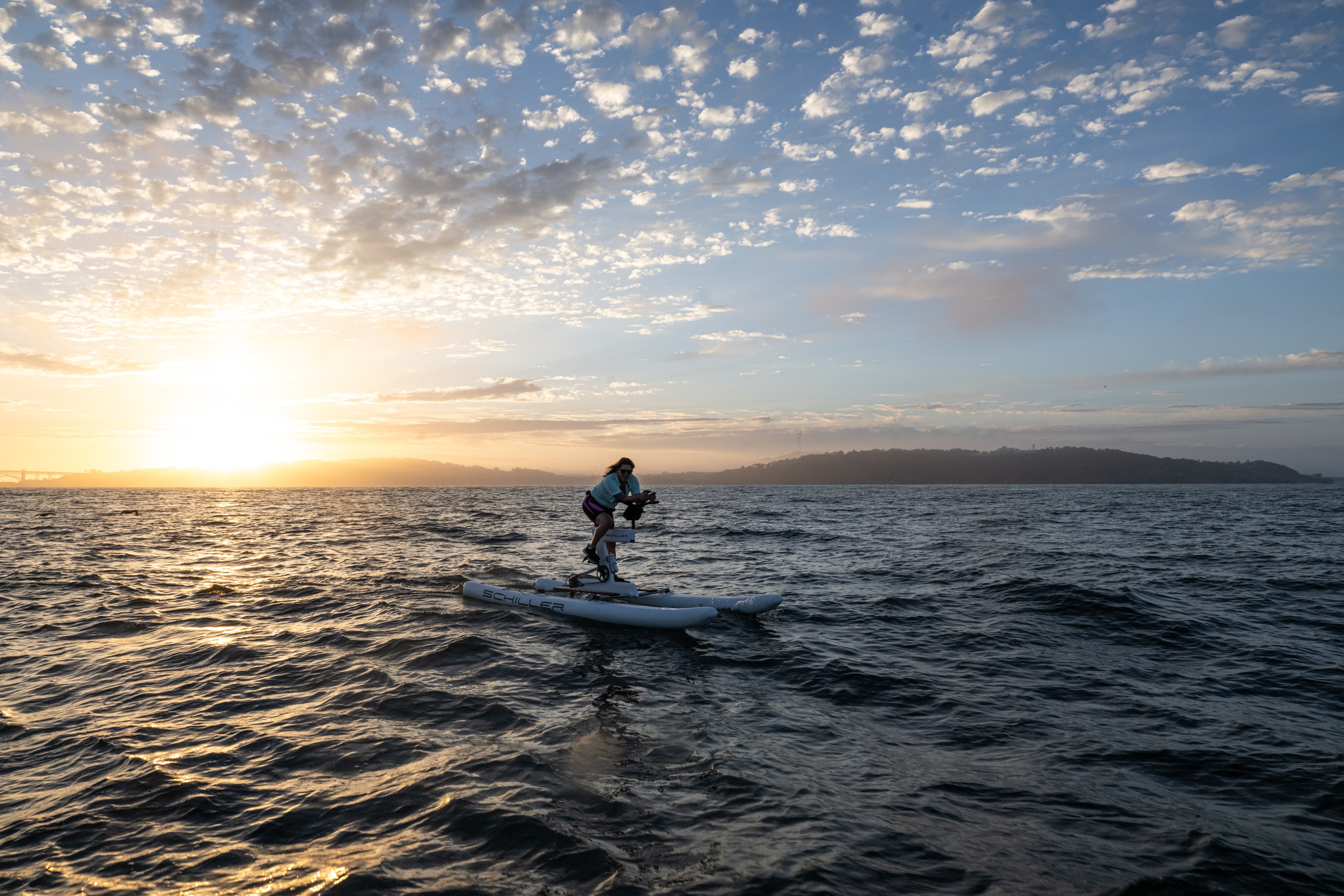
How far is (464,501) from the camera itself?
98250 millimetres

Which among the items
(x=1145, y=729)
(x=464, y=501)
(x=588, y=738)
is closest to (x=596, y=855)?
(x=588, y=738)

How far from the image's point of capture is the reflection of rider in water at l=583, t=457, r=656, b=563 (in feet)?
48.0

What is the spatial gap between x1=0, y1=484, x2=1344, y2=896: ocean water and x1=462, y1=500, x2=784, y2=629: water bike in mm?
434

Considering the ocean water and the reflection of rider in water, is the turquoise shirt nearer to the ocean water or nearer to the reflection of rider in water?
the reflection of rider in water

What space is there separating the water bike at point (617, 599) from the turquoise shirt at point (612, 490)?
1.63ft

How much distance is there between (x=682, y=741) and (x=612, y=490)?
773 cm

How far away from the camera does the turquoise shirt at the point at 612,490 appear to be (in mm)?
14922

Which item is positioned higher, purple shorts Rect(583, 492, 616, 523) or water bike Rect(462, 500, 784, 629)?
purple shorts Rect(583, 492, 616, 523)

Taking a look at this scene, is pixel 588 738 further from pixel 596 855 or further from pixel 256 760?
pixel 256 760

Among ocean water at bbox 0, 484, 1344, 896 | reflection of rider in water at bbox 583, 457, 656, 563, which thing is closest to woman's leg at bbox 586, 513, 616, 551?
reflection of rider in water at bbox 583, 457, 656, 563

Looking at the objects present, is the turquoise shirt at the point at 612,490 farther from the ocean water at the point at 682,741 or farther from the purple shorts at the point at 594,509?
the ocean water at the point at 682,741

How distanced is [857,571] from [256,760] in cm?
1887

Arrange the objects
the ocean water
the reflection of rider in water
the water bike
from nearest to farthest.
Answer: the ocean water, the water bike, the reflection of rider in water

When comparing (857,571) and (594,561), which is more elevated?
(594,561)
